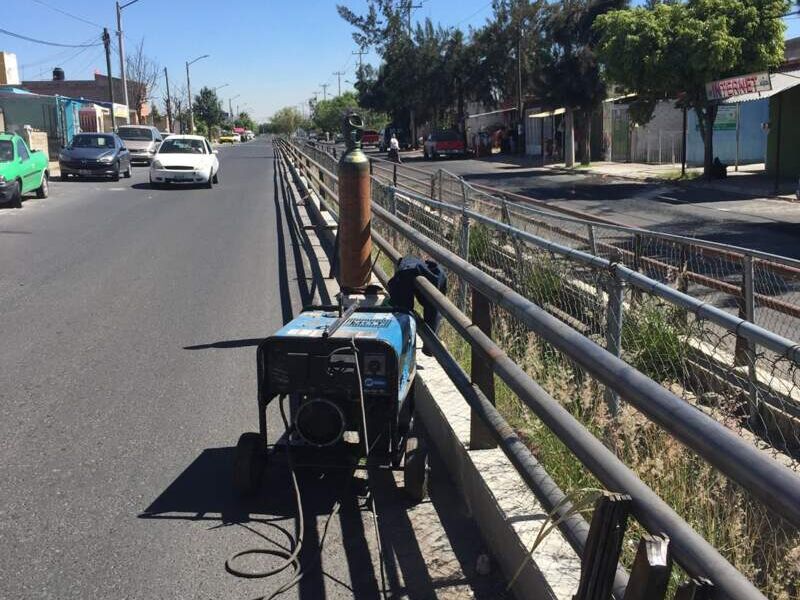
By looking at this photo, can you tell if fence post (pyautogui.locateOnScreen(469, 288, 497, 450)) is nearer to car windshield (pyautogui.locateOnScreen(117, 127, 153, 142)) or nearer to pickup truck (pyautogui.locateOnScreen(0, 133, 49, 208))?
pickup truck (pyautogui.locateOnScreen(0, 133, 49, 208))

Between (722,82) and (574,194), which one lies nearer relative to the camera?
(722,82)

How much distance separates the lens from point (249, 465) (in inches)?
171

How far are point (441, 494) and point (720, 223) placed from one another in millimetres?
15595

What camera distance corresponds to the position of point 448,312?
4656 millimetres

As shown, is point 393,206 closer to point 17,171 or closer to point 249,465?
point 249,465

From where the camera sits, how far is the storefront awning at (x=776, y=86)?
24.2m

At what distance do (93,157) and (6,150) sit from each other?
361 inches

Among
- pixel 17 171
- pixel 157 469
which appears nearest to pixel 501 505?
pixel 157 469

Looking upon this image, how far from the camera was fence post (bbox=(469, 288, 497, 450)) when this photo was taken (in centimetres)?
421

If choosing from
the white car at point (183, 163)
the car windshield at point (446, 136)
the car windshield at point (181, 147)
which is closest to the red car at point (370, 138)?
the car windshield at point (446, 136)

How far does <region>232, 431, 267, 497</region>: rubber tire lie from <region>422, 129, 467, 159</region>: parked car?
160ft

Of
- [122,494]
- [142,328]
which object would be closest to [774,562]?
[122,494]

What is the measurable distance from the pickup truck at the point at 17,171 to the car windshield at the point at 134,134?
63.4ft

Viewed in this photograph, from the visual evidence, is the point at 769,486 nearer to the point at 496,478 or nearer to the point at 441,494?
the point at 496,478
